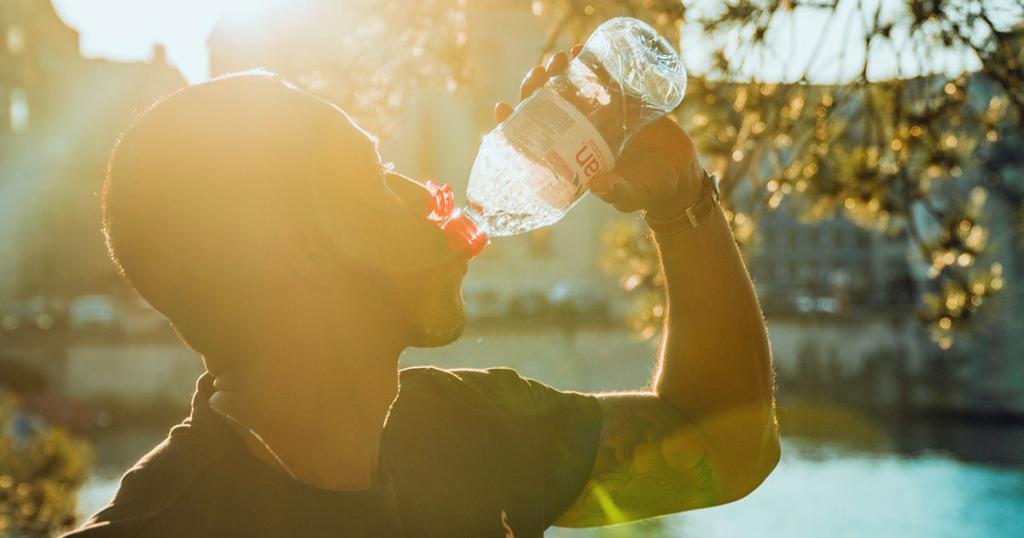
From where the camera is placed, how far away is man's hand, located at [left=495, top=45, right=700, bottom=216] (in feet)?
5.70

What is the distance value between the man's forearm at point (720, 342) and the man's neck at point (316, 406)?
459mm

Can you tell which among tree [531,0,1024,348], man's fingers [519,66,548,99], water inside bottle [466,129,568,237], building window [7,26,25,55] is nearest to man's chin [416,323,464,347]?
man's fingers [519,66,548,99]

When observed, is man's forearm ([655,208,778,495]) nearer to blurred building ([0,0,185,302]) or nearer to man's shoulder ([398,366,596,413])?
man's shoulder ([398,366,596,413])

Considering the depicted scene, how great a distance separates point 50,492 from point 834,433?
986 inches

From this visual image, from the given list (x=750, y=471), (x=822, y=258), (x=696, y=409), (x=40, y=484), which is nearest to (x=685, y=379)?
(x=696, y=409)

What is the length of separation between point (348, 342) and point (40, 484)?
598cm

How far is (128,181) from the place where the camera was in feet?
4.78

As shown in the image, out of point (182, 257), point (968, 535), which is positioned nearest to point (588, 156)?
point (182, 257)

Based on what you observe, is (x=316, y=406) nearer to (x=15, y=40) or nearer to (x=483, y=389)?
(x=483, y=389)

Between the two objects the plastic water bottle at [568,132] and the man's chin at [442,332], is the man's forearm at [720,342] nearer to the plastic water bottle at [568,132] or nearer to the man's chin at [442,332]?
the plastic water bottle at [568,132]

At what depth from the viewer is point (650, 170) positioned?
1751mm

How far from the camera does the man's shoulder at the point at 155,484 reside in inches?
50.1

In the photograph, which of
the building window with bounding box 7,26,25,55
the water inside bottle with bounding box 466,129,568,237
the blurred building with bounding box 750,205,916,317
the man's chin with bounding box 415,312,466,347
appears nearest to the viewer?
the man's chin with bounding box 415,312,466,347

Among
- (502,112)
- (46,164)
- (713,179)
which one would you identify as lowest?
(46,164)
